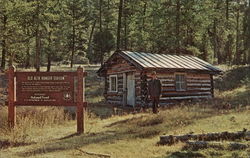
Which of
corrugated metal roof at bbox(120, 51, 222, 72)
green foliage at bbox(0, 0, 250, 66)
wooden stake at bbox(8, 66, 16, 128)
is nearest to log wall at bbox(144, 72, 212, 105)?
corrugated metal roof at bbox(120, 51, 222, 72)

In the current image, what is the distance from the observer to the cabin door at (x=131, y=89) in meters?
23.8

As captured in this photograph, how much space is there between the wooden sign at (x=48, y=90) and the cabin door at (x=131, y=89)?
11459mm

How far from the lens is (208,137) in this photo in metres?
9.84

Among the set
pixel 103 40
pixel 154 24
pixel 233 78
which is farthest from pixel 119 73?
pixel 103 40

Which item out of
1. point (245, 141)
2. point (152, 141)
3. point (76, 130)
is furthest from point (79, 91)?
point (245, 141)

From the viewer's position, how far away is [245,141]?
9.33m

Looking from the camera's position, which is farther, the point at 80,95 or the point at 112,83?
the point at 112,83

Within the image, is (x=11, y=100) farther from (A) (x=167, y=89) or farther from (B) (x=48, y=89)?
(A) (x=167, y=89)

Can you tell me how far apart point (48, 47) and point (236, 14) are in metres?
27.8

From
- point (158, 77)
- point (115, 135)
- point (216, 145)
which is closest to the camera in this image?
point (216, 145)

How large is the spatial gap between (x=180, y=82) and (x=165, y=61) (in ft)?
6.40

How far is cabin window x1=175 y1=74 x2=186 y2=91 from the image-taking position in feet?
79.8

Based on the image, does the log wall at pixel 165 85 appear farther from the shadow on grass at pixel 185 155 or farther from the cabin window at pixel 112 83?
the shadow on grass at pixel 185 155

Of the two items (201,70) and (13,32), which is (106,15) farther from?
(201,70)
